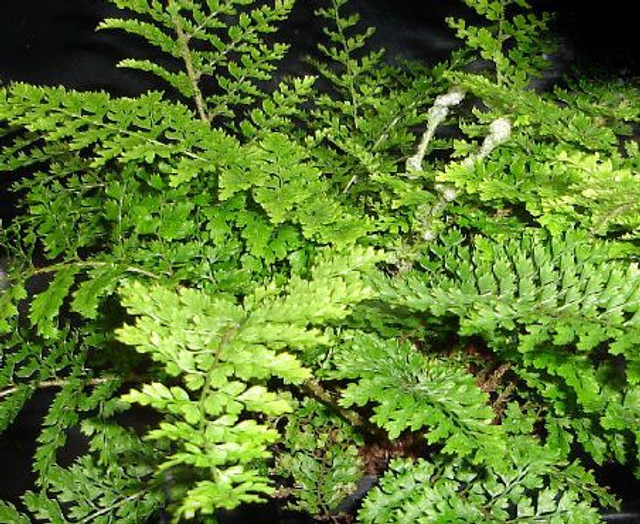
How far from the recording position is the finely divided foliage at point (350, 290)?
0.77m

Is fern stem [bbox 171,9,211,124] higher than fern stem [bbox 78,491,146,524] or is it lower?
higher

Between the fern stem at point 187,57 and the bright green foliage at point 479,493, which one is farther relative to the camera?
the fern stem at point 187,57

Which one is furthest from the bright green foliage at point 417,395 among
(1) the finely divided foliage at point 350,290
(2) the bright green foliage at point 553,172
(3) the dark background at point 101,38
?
(3) the dark background at point 101,38

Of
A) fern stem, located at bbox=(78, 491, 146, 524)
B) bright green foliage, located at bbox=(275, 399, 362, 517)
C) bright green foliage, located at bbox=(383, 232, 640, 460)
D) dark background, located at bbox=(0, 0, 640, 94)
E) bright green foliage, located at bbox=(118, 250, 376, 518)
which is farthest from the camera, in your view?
dark background, located at bbox=(0, 0, 640, 94)

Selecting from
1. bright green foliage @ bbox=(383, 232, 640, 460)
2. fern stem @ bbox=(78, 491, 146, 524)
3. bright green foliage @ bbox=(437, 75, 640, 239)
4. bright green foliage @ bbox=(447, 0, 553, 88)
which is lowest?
fern stem @ bbox=(78, 491, 146, 524)

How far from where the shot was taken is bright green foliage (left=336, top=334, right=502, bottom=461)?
0.78 meters

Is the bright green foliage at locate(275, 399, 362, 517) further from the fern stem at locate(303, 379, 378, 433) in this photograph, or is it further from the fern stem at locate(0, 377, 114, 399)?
the fern stem at locate(0, 377, 114, 399)

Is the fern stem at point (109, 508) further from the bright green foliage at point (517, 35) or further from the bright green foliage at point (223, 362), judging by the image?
the bright green foliage at point (517, 35)

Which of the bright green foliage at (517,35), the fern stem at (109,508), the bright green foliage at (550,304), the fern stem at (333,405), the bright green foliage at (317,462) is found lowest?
the fern stem at (109,508)

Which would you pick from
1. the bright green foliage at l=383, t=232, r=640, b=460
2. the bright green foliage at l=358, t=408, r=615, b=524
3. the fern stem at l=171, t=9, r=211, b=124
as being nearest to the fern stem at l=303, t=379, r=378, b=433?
the bright green foliage at l=358, t=408, r=615, b=524

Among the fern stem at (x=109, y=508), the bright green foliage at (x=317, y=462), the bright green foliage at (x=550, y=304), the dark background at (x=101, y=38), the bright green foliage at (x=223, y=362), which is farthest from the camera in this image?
the dark background at (x=101, y=38)

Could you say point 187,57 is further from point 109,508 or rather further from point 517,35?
point 109,508

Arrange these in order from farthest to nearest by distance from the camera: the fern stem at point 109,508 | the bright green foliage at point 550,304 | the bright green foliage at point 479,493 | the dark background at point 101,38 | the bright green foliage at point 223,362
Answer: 1. the dark background at point 101,38
2. the fern stem at point 109,508
3. the bright green foliage at point 479,493
4. the bright green foliage at point 550,304
5. the bright green foliage at point 223,362

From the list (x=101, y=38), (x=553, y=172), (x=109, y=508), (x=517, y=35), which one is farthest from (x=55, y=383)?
(x=101, y=38)
